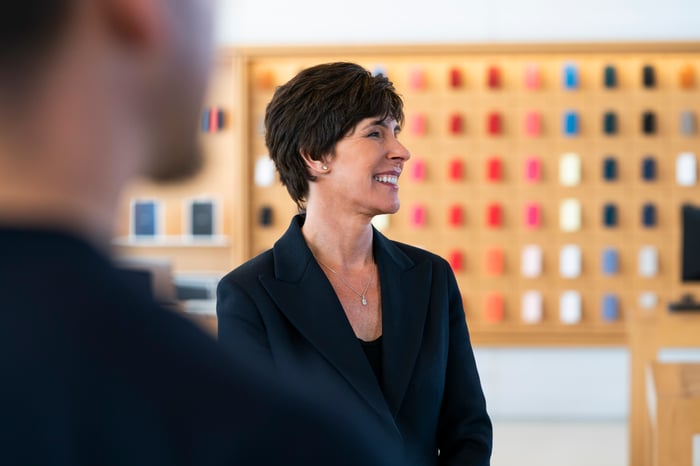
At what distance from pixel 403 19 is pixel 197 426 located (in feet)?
20.5

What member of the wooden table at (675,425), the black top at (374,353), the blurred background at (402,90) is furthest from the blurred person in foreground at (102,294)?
the blurred background at (402,90)

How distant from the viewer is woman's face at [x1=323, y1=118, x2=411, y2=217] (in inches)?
78.2

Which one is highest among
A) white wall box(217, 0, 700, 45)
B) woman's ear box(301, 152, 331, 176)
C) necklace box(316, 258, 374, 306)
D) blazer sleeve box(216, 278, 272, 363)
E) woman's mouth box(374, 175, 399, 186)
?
white wall box(217, 0, 700, 45)

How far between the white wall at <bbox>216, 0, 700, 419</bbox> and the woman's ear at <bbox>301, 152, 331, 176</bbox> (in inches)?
179

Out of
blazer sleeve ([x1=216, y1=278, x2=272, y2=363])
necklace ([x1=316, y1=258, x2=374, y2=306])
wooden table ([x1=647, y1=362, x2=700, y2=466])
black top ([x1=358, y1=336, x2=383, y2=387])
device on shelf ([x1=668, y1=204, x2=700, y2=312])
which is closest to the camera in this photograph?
blazer sleeve ([x1=216, y1=278, x2=272, y2=363])

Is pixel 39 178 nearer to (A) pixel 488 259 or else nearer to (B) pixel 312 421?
(B) pixel 312 421

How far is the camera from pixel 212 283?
21.1 feet

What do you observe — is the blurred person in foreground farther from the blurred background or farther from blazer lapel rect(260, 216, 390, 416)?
the blurred background

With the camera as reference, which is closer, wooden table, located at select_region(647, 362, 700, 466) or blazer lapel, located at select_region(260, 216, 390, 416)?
blazer lapel, located at select_region(260, 216, 390, 416)

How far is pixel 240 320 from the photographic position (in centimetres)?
175

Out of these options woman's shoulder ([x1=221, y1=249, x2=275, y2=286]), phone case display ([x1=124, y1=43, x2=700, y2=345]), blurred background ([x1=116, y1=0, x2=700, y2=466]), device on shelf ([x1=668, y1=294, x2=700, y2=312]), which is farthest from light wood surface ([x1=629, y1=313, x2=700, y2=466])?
woman's shoulder ([x1=221, y1=249, x2=275, y2=286])

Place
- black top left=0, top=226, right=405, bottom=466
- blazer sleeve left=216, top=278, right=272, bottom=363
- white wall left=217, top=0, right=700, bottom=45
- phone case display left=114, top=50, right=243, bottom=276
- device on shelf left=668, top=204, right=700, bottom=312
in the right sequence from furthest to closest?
phone case display left=114, top=50, right=243, bottom=276
white wall left=217, top=0, right=700, bottom=45
device on shelf left=668, top=204, right=700, bottom=312
blazer sleeve left=216, top=278, right=272, bottom=363
black top left=0, top=226, right=405, bottom=466

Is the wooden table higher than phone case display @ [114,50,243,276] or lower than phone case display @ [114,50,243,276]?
lower

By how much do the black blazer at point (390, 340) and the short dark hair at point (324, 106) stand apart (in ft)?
0.65
